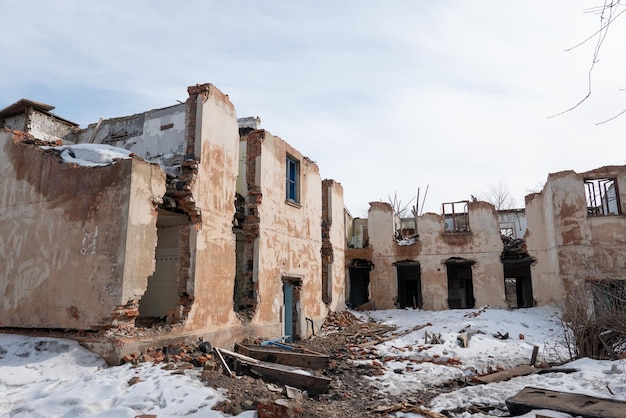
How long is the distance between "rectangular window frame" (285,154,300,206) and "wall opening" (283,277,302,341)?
276 centimetres

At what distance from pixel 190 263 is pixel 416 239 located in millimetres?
15541

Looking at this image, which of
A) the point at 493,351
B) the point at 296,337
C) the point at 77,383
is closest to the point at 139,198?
the point at 77,383

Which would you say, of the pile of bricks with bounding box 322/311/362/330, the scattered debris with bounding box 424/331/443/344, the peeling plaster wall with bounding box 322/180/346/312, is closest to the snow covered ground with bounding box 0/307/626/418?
the scattered debris with bounding box 424/331/443/344

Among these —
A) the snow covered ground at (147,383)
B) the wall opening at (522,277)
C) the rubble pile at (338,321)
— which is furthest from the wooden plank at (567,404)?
the wall opening at (522,277)

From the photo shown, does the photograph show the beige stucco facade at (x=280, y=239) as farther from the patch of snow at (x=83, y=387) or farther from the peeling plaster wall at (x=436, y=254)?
the peeling plaster wall at (x=436, y=254)

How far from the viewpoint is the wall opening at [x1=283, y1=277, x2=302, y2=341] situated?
1473 centimetres

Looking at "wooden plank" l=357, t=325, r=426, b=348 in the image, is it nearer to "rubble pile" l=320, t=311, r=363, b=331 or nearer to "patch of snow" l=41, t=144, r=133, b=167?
"rubble pile" l=320, t=311, r=363, b=331

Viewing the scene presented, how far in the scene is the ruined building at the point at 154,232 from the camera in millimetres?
8539

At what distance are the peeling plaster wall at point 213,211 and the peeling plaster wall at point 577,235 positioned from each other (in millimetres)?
14545


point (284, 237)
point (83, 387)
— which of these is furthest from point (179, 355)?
point (284, 237)

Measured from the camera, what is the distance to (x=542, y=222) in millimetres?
21031

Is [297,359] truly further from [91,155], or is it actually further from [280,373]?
[91,155]

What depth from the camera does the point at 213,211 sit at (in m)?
10.9

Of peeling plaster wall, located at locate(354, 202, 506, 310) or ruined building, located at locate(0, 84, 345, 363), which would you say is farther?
peeling plaster wall, located at locate(354, 202, 506, 310)
